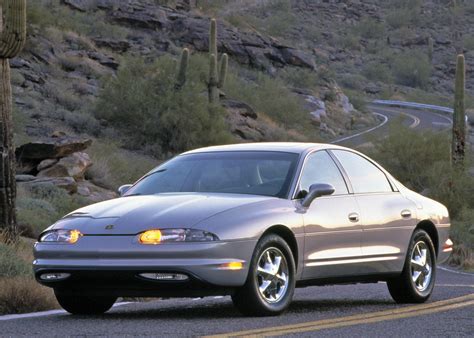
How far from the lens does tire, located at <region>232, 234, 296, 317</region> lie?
9.52 m

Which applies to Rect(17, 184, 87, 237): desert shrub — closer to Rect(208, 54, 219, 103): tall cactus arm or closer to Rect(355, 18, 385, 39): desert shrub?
Rect(208, 54, 219, 103): tall cactus arm

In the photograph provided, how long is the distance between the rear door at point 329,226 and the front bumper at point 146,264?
106 centimetres

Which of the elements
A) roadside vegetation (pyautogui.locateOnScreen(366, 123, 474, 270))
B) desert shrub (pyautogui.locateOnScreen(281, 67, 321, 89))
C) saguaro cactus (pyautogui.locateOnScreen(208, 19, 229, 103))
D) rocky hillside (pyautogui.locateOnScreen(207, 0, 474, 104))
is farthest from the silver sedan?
rocky hillside (pyautogui.locateOnScreen(207, 0, 474, 104))

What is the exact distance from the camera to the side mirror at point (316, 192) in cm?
1039

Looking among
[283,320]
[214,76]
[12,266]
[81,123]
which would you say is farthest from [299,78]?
[283,320]

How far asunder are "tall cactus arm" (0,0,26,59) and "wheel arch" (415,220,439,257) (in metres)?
6.11

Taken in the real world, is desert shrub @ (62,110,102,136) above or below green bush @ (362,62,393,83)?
above

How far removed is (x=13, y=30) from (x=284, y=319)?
289 inches

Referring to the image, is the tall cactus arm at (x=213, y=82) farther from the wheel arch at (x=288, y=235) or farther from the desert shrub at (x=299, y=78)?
the wheel arch at (x=288, y=235)

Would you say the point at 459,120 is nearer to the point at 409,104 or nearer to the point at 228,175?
the point at 228,175

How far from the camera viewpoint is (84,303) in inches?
398

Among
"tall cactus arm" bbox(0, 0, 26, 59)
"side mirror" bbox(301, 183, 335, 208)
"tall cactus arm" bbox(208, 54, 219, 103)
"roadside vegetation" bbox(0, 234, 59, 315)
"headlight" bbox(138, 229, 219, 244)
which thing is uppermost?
"tall cactus arm" bbox(0, 0, 26, 59)

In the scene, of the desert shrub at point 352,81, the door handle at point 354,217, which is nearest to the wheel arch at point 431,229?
the door handle at point 354,217

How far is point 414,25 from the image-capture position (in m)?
106
